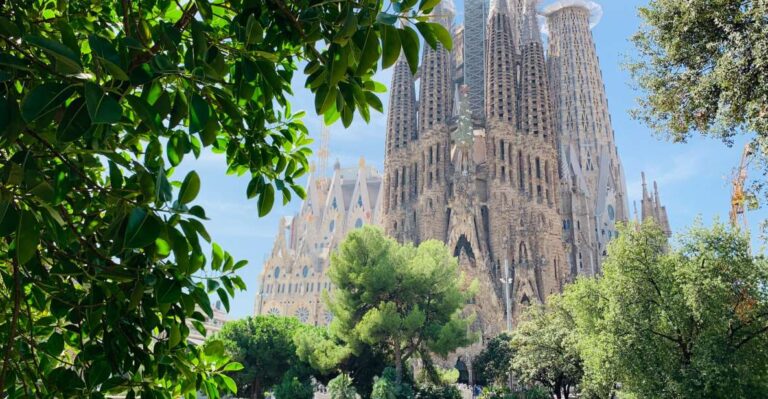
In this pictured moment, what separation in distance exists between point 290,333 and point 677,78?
22.6 metres

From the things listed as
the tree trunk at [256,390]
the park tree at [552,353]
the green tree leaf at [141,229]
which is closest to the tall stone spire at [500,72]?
the park tree at [552,353]

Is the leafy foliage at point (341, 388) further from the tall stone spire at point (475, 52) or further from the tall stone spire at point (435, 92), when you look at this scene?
the tall stone spire at point (475, 52)

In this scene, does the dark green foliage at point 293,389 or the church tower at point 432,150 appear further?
the church tower at point 432,150

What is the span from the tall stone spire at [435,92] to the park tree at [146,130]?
158 feet

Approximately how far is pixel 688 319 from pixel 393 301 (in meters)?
13.0

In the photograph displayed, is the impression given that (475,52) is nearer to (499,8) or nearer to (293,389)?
(499,8)

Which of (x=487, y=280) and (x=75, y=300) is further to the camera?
(x=487, y=280)

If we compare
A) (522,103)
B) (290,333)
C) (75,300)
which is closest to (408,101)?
(522,103)

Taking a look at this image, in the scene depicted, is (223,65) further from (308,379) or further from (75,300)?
(308,379)

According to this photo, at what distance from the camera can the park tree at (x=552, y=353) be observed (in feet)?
81.4

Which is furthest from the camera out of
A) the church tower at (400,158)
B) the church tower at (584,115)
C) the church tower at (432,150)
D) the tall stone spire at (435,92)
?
the church tower at (584,115)

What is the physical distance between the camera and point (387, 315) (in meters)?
24.6

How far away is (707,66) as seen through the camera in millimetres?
10055

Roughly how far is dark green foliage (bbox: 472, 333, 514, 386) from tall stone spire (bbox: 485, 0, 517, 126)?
70.2 feet
